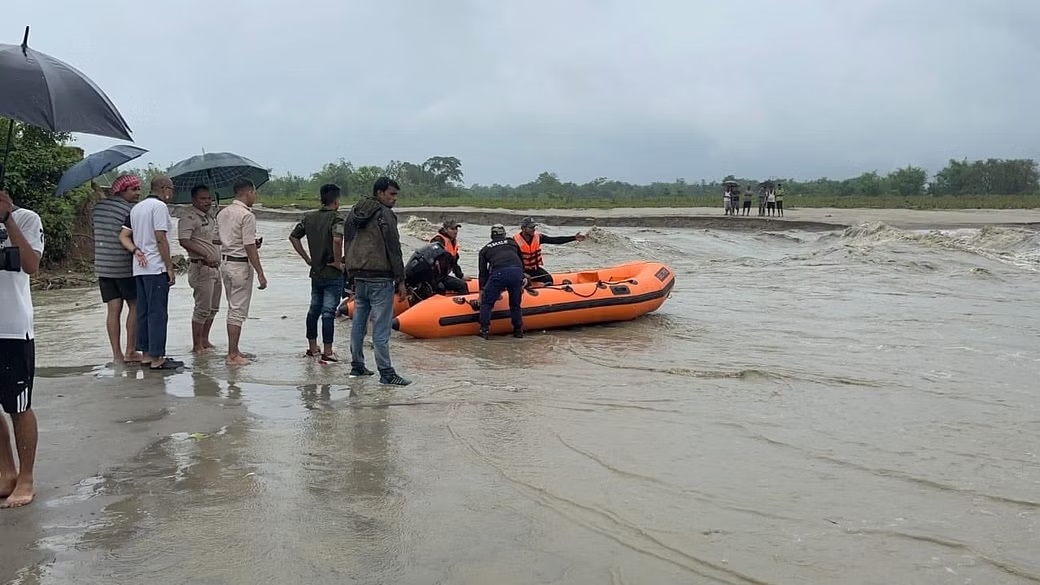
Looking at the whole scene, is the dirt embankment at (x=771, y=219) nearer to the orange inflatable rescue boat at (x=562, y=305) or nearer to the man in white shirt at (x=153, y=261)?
the orange inflatable rescue boat at (x=562, y=305)

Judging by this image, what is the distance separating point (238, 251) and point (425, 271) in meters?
3.22

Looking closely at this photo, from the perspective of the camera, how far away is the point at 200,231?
7344 millimetres

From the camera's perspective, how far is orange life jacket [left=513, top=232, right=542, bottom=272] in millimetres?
10781

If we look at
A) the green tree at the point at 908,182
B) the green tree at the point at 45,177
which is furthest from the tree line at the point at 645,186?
the green tree at the point at 45,177

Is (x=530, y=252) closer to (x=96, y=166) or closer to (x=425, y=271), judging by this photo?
(x=425, y=271)

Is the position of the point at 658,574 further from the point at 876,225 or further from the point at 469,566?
the point at 876,225

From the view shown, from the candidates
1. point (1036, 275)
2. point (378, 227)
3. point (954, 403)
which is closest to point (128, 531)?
point (378, 227)

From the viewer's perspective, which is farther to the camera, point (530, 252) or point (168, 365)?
point (530, 252)

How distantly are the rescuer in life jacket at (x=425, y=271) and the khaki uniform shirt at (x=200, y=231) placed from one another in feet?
9.60

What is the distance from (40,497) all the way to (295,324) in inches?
243

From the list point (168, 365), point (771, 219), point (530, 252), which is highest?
point (771, 219)

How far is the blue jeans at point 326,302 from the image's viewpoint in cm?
747

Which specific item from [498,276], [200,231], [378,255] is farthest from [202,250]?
[498,276]

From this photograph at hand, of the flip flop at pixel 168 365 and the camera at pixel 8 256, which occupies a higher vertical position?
the camera at pixel 8 256
